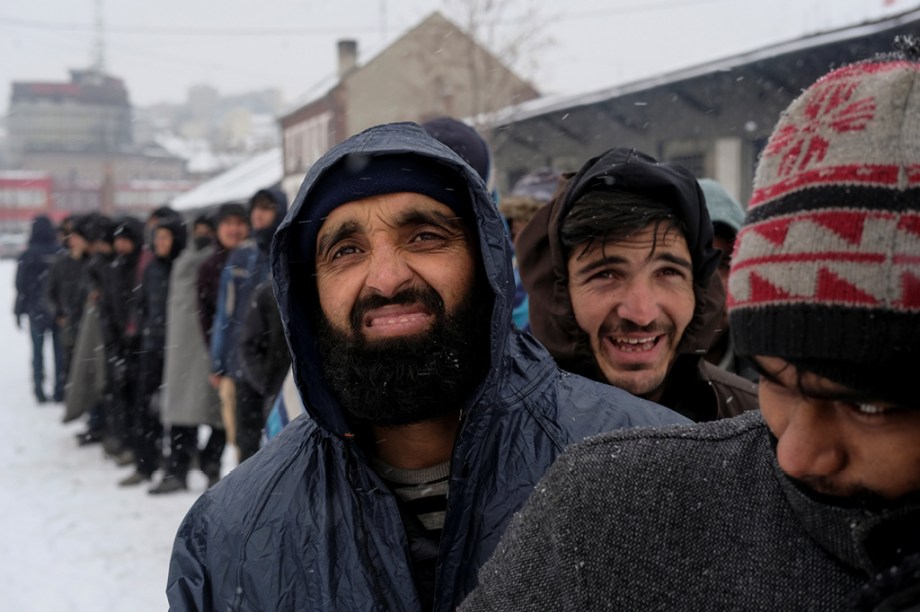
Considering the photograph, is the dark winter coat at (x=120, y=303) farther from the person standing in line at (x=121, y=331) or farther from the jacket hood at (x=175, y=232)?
the jacket hood at (x=175, y=232)

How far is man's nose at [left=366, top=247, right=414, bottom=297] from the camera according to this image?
1.71 meters

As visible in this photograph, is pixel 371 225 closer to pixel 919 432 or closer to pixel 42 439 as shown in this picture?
pixel 919 432

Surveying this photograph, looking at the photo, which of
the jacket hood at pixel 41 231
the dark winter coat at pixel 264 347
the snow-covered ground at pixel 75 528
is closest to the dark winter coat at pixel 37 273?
the jacket hood at pixel 41 231

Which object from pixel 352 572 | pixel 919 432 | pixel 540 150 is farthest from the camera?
pixel 540 150

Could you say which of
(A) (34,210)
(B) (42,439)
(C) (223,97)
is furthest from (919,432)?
(C) (223,97)

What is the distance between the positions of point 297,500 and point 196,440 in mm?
5795

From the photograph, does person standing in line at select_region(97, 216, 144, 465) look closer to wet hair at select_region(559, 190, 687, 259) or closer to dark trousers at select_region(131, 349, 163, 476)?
dark trousers at select_region(131, 349, 163, 476)

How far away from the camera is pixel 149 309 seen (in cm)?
740

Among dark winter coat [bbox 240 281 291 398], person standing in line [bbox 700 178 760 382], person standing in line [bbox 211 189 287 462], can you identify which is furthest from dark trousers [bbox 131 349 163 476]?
person standing in line [bbox 700 178 760 382]

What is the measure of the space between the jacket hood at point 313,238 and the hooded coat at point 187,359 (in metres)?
5.01

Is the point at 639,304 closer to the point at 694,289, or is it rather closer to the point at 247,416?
the point at 694,289

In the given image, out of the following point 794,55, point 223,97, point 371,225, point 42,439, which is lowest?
point 42,439

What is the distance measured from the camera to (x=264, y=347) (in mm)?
5176

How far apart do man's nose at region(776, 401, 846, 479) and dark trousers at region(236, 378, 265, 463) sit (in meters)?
5.00
